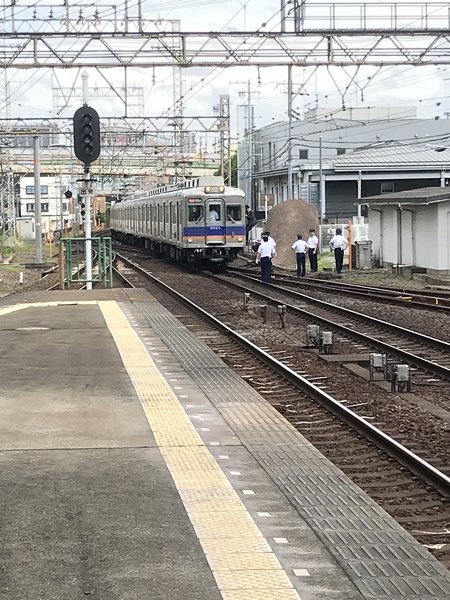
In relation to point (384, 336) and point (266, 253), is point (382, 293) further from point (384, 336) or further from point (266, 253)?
point (384, 336)

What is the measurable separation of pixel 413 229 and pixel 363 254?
Answer: 4.87m

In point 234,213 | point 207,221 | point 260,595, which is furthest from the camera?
point 234,213

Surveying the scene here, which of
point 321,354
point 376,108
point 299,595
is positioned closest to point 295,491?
point 299,595

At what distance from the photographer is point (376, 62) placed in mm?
23062

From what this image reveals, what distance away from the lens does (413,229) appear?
28.7 m

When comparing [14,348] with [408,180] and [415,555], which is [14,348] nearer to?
[415,555]

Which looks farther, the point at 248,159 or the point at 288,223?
the point at 248,159

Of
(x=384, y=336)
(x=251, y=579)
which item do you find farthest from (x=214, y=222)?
(x=251, y=579)

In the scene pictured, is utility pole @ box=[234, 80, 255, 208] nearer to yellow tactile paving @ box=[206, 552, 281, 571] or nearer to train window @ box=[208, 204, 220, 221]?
train window @ box=[208, 204, 220, 221]

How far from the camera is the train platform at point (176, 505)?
14.6ft

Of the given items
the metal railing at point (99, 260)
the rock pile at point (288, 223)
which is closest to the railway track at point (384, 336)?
the metal railing at point (99, 260)

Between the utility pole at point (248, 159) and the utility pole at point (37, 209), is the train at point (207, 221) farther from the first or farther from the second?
the utility pole at point (248, 159)

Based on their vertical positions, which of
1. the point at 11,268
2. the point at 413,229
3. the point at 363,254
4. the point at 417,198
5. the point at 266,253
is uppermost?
the point at 417,198

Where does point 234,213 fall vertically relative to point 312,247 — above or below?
above
